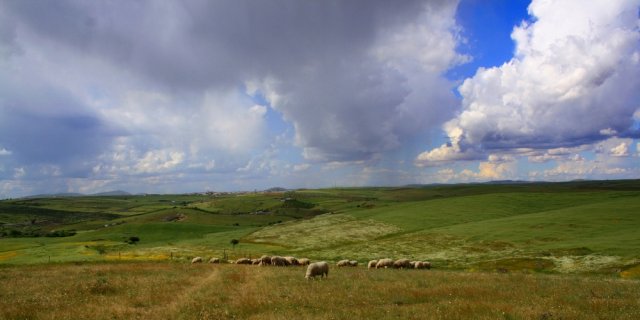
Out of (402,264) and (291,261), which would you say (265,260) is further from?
(402,264)

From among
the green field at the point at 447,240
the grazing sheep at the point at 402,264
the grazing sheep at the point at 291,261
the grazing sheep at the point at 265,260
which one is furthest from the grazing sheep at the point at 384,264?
the grazing sheep at the point at 265,260

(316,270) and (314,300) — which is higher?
(314,300)

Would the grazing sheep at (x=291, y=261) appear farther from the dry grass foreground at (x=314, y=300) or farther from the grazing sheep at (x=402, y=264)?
the dry grass foreground at (x=314, y=300)

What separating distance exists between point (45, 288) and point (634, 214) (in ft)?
324

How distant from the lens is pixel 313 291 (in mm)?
23984

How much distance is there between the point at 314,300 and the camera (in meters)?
20.8

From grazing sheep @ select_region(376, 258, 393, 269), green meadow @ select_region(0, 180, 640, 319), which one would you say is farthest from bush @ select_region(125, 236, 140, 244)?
grazing sheep @ select_region(376, 258, 393, 269)

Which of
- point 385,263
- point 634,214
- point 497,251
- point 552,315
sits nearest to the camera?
point 552,315

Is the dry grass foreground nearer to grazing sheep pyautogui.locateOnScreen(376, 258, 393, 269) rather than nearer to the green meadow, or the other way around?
the green meadow

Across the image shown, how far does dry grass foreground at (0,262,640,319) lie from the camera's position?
1747 cm

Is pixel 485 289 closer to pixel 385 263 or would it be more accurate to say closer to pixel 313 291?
pixel 313 291

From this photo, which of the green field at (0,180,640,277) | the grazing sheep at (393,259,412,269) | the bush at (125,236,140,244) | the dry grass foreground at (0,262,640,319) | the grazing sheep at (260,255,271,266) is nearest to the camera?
the dry grass foreground at (0,262,640,319)

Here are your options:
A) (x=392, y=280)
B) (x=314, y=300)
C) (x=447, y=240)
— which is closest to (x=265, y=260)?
(x=392, y=280)

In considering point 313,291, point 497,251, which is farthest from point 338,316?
point 497,251
